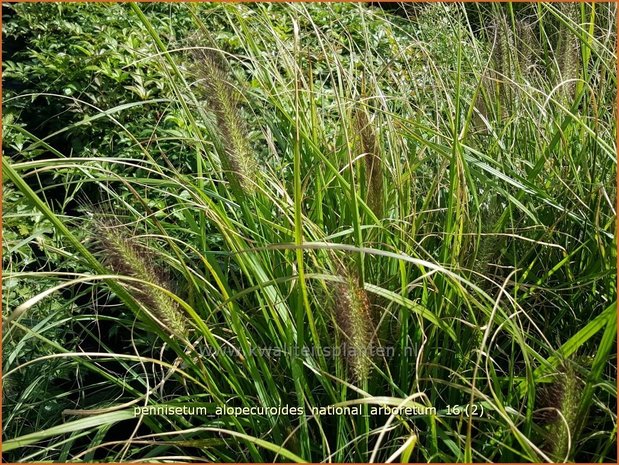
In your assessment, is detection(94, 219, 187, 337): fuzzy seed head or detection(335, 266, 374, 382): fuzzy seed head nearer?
detection(335, 266, 374, 382): fuzzy seed head

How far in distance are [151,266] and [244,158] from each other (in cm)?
36


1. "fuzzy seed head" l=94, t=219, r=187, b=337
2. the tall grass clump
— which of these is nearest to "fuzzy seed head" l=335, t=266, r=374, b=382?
the tall grass clump

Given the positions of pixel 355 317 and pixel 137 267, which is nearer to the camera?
pixel 355 317

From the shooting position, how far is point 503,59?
7.25 ft

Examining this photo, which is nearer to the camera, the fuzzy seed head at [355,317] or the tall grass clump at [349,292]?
the fuzzy seed head at [355,317]

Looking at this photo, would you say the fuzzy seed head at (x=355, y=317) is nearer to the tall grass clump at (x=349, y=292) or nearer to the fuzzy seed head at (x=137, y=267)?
the tall grass clump at (x=349, y=292)

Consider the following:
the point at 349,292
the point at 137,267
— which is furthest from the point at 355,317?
the point at 137,267

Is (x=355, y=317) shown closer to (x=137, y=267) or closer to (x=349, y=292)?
(x=349, y=292)

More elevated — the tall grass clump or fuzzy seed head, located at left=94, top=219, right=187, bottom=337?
fuzzy seed head, located at left=94, top=219, right=187, bottom=337

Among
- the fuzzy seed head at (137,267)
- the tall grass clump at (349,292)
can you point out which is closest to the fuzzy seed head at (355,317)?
the tall grass clump at (349,292)

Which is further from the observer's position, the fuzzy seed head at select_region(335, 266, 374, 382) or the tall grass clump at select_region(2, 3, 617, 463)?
the tall grass clump at select_region(2, 3, 617, 463)

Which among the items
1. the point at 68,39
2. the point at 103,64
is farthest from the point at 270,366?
the point at 68,39

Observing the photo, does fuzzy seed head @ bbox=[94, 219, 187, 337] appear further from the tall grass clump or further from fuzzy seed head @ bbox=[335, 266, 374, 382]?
fuzzy seed head @ bbox=[335, 266, 374, 382]

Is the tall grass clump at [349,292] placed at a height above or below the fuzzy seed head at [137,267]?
below
